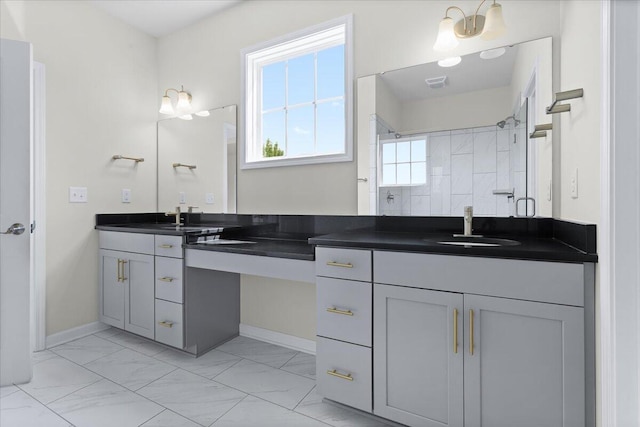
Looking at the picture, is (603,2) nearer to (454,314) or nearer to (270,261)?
(454,314)

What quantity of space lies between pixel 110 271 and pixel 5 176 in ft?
3.28

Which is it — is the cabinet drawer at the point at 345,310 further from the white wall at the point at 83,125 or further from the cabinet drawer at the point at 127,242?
the white wall at the point at 83,125

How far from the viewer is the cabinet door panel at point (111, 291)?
254 centimetres

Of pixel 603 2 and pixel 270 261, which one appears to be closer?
pixel 603 2

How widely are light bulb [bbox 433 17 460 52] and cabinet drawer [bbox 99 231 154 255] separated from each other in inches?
85.9

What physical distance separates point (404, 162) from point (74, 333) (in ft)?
8.90

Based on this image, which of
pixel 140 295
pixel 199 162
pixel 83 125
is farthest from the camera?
pixel 199 162

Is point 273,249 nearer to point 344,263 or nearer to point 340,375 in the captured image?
point 344,263

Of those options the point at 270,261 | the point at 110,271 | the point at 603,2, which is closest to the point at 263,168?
the point at 270,261

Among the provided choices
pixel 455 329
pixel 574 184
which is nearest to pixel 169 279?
pixel 455 329

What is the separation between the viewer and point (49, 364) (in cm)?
214

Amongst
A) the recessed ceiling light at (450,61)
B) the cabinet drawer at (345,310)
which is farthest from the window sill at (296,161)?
the cabinet drawer at (345,310)

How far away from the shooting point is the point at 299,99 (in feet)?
8.30

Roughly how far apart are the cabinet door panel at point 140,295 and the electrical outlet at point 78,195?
2.08 feet
